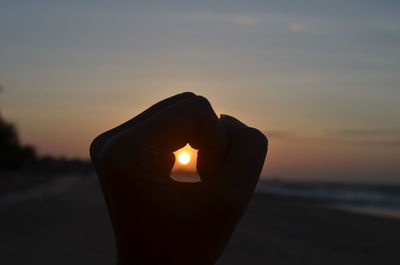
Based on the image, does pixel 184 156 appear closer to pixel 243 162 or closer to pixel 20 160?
pixel 243 162

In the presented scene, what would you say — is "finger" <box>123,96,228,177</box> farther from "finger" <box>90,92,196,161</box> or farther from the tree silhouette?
the tree silhouette

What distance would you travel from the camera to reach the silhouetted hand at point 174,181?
119 inches

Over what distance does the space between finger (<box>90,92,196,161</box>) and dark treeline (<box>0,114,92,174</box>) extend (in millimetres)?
61173

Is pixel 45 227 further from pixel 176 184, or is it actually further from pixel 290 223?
pixel 176 184

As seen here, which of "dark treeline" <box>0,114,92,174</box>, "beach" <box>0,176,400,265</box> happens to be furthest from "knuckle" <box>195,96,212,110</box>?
"dark treeline" <box>0,114,92,174</box>

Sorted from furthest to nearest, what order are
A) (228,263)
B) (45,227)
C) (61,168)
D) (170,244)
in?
(61,168), (45,227), (228,263), (170,244)

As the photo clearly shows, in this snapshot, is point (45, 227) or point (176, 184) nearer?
point (176, 184)

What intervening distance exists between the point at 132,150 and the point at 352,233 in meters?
12.3

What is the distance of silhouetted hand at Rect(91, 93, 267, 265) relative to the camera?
3.02 m

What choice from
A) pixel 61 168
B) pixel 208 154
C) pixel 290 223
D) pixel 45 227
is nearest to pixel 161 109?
pixel 208 154

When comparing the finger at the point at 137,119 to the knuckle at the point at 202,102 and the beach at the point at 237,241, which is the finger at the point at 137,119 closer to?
the knuckle at the point at 202,102

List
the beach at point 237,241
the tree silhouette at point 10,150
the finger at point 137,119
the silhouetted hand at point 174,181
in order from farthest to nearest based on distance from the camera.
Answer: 1. the tree silhouette at point 10,150
2. the beach at point 237,241
3. the finger at point 137,119
4. the silhouetted hand at point 174,181

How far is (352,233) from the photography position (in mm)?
14477

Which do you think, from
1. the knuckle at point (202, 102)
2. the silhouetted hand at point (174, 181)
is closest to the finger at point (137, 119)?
the silhouetted hand at point (174, 181)
